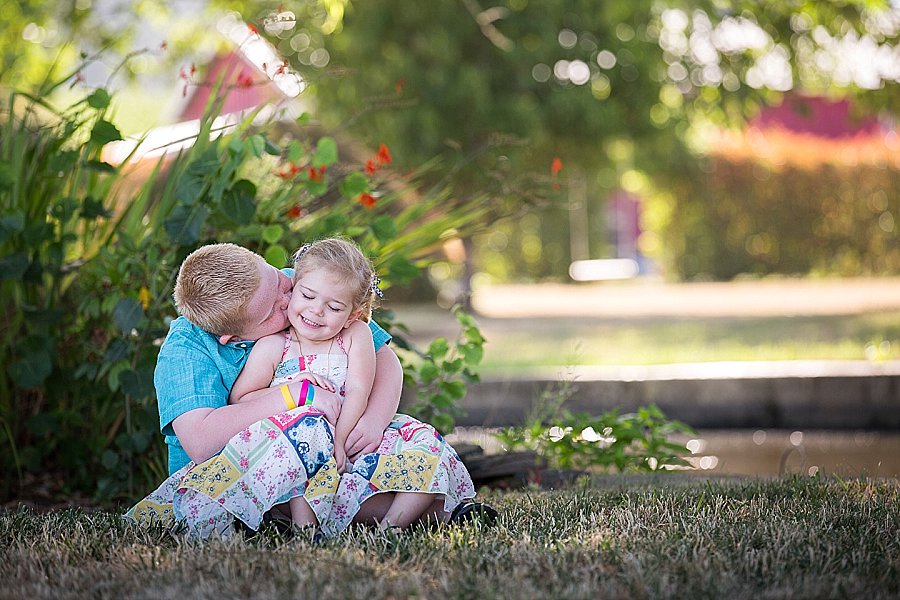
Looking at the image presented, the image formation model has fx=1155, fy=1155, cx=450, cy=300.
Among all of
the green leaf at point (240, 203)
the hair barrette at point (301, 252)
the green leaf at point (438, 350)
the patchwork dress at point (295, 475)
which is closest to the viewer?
the patchwork dress at point (295, 475)

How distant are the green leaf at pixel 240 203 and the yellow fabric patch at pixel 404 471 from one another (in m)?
1.19

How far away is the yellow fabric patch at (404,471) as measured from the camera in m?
2.78

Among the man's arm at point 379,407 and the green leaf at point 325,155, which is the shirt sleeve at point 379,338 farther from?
the green leaf at point 325,155

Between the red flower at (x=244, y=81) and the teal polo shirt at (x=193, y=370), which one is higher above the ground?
the red flower at (x=244, y=81)

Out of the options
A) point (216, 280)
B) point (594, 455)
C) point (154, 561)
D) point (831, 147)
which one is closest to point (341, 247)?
point (216, 280)

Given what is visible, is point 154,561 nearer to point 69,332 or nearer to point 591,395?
point 69,332

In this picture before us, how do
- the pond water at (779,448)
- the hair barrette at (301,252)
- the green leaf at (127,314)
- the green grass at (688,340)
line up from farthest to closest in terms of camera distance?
the green grass at (688,340) < the pond water at (779,448) < the green leaf at (127,314) < the hair barrette at (301,252)

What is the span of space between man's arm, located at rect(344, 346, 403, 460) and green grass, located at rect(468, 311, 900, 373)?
3840 millimetres

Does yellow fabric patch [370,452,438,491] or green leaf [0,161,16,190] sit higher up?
green leaf [0,161,16,190]

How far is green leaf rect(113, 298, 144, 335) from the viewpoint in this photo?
3.56m

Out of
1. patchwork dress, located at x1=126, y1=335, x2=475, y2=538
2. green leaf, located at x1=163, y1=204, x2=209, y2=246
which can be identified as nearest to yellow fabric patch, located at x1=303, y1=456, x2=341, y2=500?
patchwork dress, located at x1=126, y1=335, x2=475, y2=538

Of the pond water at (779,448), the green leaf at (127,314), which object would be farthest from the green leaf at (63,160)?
the pond water at (779,448)

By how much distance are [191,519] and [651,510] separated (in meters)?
1.14

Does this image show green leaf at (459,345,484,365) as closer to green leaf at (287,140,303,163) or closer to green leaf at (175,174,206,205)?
green leaf at (287,140,303,163)
